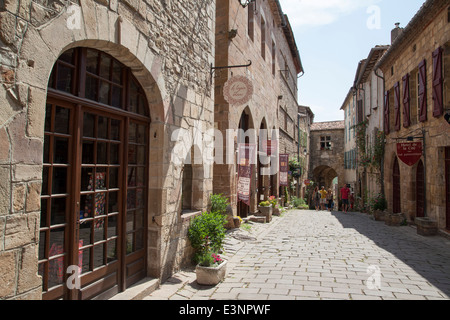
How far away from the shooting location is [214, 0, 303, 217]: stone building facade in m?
7.56

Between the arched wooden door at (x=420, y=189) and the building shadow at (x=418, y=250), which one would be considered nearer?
the building shadow at (x=418, y=250)

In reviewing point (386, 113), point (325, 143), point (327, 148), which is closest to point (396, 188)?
point (386, 113)

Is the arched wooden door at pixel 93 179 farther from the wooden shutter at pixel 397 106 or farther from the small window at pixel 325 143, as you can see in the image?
the small window at pixel 325 143

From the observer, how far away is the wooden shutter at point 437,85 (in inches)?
297

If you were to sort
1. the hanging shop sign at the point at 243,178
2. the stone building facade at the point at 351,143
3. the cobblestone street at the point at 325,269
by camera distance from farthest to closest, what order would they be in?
the stone building facade at the point at 351,143 → the hanging shop sign at the point at 243,178 → the cobblestone street at the point at 325,269

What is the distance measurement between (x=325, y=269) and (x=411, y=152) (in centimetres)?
526

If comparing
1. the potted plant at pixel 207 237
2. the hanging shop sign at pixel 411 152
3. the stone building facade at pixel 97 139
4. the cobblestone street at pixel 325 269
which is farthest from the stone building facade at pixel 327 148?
the stone building facade at pixel 97 139

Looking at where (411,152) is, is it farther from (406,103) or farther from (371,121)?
(371,121)

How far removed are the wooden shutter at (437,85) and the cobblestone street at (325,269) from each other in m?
3.16

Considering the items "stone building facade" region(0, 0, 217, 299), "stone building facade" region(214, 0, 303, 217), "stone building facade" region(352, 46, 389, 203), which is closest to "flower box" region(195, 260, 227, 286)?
"stone building facade" region(0, 0, 217, 299)

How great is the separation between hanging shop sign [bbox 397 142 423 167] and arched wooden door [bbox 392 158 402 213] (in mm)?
3436

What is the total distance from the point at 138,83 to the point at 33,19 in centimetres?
171
